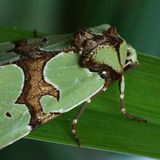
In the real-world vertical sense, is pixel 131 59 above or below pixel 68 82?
above

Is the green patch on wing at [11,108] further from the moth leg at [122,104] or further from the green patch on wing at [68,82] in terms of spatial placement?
the moth leg at [122,104]

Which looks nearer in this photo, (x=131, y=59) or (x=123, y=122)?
(x=123, y=122)

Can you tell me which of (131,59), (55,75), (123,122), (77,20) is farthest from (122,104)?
(77,20)

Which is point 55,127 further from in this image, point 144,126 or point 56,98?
point 144,126

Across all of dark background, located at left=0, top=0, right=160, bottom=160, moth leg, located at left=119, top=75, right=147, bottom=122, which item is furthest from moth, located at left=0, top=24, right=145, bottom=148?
dark background, located at left=0, top=0, right=160, bottom=160

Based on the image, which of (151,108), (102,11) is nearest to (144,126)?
(151,108)

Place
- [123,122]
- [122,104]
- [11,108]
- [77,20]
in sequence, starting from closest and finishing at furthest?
[11,108] < [123,122] < [122,104] < [77,20]

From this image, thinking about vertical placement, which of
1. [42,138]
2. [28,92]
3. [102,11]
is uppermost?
[102,11]

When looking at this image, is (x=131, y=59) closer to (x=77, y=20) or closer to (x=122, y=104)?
(x=122, y=104)
